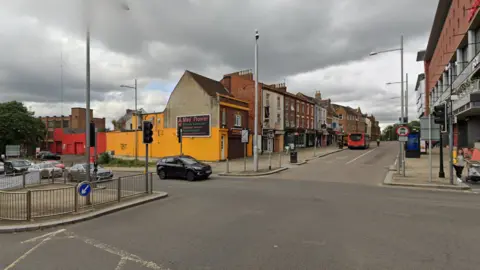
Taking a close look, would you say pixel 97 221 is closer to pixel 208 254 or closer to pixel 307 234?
pixel 208 254

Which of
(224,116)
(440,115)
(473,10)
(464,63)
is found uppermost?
(473,10)

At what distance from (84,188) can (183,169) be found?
9.66m

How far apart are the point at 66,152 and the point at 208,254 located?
68789 millimetres

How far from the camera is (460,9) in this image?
102ft

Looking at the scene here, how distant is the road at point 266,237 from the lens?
17.4 feet

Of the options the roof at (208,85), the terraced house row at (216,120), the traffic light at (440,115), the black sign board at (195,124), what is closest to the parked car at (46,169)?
the terraced house row at (216,120)

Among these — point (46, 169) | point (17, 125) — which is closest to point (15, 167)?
point (46, 169)

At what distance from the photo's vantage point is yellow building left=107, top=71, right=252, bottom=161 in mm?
32594

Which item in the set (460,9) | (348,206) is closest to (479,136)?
(460,9)

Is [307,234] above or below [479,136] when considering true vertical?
below

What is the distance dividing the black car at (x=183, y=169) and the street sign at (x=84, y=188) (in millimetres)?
9065

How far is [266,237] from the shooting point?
6.59 meters

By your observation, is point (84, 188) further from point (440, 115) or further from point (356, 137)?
point (356, 137)

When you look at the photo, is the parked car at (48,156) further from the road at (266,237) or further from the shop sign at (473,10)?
the shop sign at (473,10)
